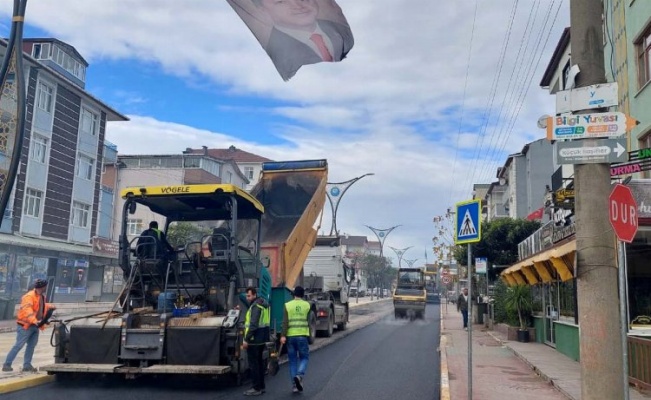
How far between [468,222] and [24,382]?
717 cm

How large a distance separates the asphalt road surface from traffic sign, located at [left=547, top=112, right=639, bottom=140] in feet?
17.7

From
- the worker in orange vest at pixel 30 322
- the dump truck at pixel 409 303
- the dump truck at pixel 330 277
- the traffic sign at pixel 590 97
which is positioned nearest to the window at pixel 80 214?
the dump truck at pixel 409 303

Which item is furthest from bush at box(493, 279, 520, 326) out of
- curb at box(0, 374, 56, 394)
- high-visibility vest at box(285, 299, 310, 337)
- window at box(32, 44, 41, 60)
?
window at box(32, 44, 41, 60)

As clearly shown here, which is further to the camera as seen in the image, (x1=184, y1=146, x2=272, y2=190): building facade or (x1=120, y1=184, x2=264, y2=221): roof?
(x1=184, y1=146, x2=272, y2=190): building facade

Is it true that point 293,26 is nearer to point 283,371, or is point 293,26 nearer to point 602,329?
point 602,329

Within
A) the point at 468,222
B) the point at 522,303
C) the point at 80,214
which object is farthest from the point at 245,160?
the point at 468,222

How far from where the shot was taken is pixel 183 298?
34.4ft

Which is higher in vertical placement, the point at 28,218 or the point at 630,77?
the point at 630,77

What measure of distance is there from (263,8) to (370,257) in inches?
3727

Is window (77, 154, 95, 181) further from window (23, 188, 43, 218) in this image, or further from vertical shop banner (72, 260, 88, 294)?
vertical shop banner (72, 260, 88, 294)

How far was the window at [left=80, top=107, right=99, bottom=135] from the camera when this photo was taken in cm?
3712

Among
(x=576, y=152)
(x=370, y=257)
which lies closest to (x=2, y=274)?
(x=576, y=152)

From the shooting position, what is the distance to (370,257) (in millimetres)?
101000

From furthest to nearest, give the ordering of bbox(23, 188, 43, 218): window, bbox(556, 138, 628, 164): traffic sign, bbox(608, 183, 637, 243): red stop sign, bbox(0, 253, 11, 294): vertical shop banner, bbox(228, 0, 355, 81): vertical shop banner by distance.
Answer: bbox(23, 188, 43, 218): window → bbox(0, 253, 11, 294): vertical shop banner → bbox(228, 0, 355, 81): vertical shop banner → bbox(556, 138, 628, 164): traffic sign → bbox(608, 183, 637, 243): red stop sign
